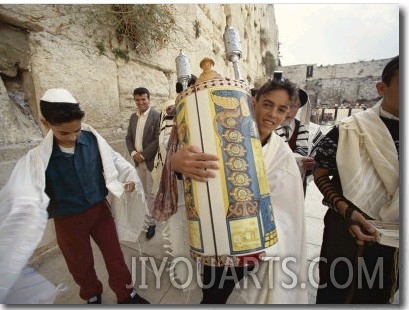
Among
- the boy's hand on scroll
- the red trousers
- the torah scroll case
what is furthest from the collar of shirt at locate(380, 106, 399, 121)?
the red trousers

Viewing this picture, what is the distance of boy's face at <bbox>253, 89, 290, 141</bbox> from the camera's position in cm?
85

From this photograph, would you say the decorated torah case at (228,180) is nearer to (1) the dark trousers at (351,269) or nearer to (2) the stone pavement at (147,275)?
(1) the dark trousers at (351,269)

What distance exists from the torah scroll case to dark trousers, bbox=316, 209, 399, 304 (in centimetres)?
47

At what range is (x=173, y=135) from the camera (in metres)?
0.83

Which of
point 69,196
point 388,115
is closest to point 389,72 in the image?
point 388,115

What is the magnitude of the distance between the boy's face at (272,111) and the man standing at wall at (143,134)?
1.12 m

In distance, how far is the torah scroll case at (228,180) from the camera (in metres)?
0.67

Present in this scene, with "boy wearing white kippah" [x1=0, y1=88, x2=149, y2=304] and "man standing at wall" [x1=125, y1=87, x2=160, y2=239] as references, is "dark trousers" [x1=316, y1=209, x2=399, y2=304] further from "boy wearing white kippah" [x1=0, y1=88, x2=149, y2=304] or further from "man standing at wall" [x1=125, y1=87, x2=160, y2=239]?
"man standing at wall" [x1=125, y1=87, x2=160, y2=239]

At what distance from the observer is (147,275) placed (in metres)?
1.38

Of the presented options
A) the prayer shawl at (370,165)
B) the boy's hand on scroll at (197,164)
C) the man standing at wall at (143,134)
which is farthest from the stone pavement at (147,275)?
the boy's hand on scroll at (197,164)

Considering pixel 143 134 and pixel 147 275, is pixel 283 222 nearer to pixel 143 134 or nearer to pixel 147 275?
pixel 147 275

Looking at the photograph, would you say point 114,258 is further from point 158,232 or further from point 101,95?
point 101,95

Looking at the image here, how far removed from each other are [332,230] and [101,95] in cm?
165

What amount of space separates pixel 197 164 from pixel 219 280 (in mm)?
502
